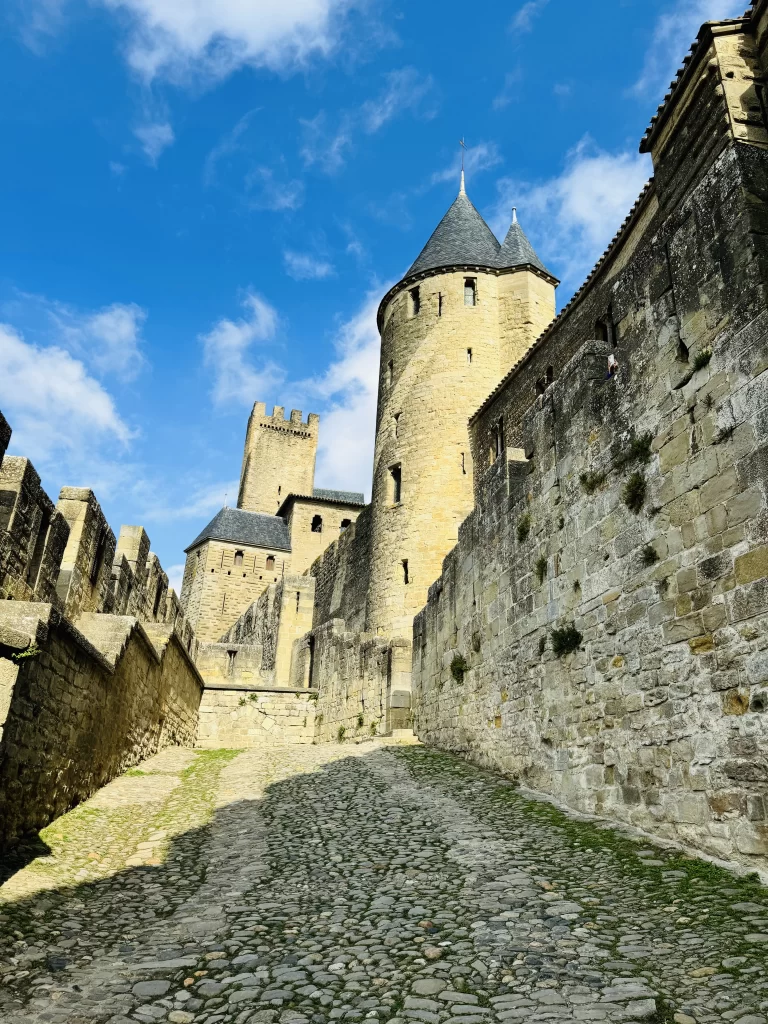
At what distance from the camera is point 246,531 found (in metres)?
40.9

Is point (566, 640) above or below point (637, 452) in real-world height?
below

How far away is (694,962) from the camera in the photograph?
113 inches

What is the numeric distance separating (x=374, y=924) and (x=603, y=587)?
333 cm

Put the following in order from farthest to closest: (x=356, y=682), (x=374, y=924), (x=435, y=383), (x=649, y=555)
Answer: (x=435, y=383) → (x=356, y=682) → (x=649, y=555) → (x=374, y=924)

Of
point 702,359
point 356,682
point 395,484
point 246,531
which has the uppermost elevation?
point 246,531

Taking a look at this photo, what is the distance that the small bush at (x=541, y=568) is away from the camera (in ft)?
23.8

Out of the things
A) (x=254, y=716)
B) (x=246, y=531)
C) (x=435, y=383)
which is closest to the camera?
(x=254, y=716)

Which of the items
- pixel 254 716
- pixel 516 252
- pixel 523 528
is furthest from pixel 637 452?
pixel 516 252

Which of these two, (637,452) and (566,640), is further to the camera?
(566,640)

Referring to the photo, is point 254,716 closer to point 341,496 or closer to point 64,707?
point 64,707

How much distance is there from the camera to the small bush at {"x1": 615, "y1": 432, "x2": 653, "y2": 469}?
5.54m

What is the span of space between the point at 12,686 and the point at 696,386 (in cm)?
491

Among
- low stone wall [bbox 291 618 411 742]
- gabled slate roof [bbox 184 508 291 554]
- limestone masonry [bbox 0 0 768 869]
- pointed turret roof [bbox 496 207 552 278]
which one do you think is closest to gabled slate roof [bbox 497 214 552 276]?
pointed turret roof [bbox 496 207 552 278]

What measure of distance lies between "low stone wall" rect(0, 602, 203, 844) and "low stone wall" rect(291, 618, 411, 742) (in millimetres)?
4373
